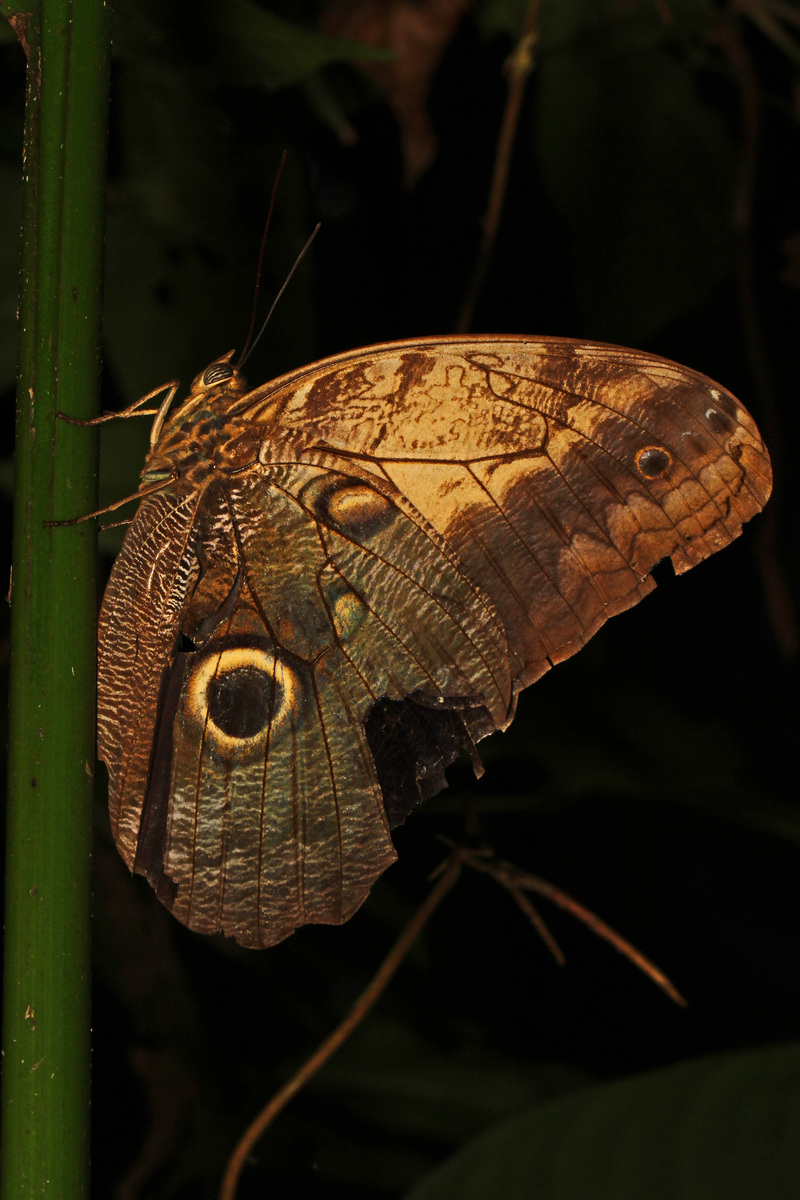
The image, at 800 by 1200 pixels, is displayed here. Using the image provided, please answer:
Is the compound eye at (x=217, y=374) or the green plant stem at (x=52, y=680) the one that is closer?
the green plant stem at (x=52, y=680)

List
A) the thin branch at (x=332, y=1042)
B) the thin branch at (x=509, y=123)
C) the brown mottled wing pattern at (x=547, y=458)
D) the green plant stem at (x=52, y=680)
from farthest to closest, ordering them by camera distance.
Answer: the thin branch at (x=509, y=123) → the thin branch at (x=332, y=1042) → the brown mottled wing pattern at (x=547, y=458) → the green plant stem at (x=52, y=680)

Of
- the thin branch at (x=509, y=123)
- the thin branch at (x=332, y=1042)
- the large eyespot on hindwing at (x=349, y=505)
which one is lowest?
A: the thin branch at (x=332, y=1042)

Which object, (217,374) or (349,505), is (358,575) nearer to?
(349,505)

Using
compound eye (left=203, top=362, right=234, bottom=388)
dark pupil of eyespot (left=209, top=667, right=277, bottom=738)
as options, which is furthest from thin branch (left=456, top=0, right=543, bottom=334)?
dark pupil of eyespot (left=209, top=667, right=277, bottom=738)

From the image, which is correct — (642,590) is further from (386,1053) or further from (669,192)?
(386,1053)

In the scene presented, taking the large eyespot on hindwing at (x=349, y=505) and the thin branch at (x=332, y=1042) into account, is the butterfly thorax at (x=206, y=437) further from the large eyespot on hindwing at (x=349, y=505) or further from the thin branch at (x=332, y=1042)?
the thin branch at (x=332, y=1042)

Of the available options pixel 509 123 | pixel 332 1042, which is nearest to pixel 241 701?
pixel 332 1042

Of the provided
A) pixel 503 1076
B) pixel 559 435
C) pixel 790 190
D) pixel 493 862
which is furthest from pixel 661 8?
pixel 503 1076

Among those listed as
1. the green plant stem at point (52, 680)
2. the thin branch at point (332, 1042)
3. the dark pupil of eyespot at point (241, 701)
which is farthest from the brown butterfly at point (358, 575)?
the thin branch at point (332, 1042)
